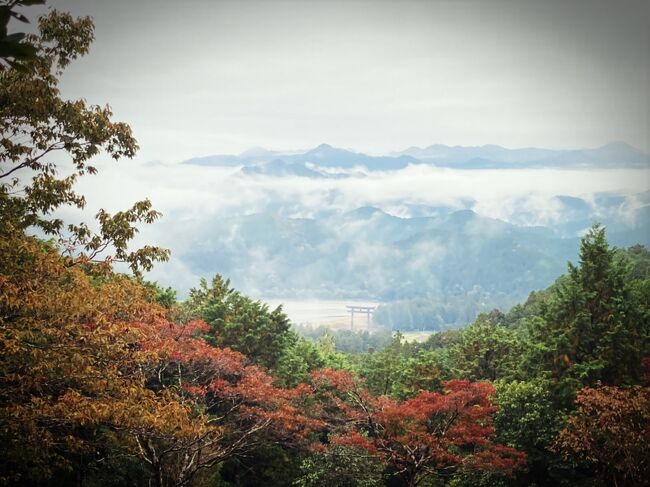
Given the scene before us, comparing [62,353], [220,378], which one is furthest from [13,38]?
[220,378]

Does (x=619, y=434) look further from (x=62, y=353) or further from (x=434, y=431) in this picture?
(x=62, y=353)

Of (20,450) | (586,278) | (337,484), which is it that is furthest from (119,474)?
(586,278)

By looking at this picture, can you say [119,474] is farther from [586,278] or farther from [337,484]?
[586,278]

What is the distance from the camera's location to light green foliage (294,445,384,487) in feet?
55.2

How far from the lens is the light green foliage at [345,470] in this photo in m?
16.8

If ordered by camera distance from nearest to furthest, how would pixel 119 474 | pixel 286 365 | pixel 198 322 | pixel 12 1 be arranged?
pixel 12 1, pixel 119 474, pixel 198 322, pixel 286 365

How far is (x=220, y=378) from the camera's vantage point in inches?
699

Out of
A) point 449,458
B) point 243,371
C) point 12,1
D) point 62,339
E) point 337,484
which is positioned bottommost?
point 337,484

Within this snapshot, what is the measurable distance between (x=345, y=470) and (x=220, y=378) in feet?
17.0

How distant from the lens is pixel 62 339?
26.3 ft

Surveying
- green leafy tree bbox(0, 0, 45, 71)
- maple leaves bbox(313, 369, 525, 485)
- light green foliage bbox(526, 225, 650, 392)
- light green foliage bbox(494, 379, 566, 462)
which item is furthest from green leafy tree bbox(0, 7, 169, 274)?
light green foliage bbox(526, 225, 650, 392)

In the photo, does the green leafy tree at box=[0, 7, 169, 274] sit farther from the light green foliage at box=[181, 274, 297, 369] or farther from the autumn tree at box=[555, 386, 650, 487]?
the light green foliage at box=[181, 274, 297, 369]

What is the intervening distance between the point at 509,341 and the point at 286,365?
12.7m

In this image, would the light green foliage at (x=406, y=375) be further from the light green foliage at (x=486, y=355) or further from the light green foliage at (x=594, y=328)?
the light green foliage at (x=594, y=328)
